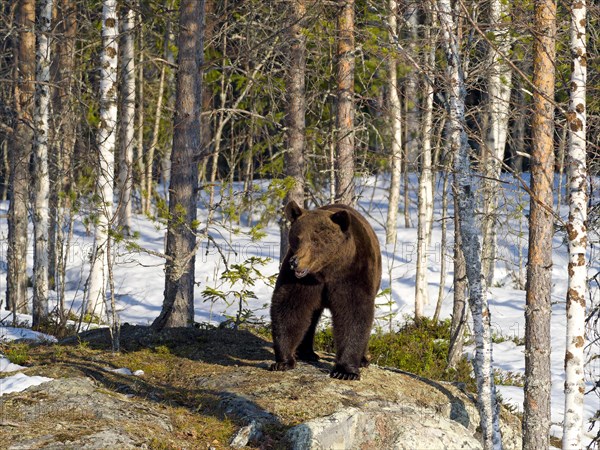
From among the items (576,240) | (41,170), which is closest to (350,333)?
(576,240)

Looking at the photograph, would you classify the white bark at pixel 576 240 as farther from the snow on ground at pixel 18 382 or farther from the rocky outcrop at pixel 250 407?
the snow on ground at pixel 18 382

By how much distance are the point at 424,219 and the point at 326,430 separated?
28.5ft

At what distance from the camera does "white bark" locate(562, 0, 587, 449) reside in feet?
21.9

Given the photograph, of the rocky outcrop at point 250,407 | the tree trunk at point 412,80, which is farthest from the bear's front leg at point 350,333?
the tree trunk at point 412,80

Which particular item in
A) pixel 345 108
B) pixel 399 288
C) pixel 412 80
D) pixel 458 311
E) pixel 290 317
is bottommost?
pixel 399 288

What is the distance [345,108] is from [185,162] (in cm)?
335

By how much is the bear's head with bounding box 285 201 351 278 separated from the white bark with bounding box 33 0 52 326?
5.81 m

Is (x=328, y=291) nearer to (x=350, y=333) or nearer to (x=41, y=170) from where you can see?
(x=350, y=333)

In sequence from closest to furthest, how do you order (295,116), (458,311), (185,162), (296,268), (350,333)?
(296,268), (350,333), (185,162), (458,311), (295,116)

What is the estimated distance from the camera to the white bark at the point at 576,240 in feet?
21.9

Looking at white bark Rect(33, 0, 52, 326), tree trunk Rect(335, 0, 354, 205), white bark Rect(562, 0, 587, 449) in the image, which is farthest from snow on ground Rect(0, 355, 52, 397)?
tree trunk Rect(335, 0, 354, 205)

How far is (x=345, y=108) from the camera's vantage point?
11.9m

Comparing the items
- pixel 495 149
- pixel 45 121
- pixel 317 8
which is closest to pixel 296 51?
pixel 317 8

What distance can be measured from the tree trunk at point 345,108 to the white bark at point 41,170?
4275mm
